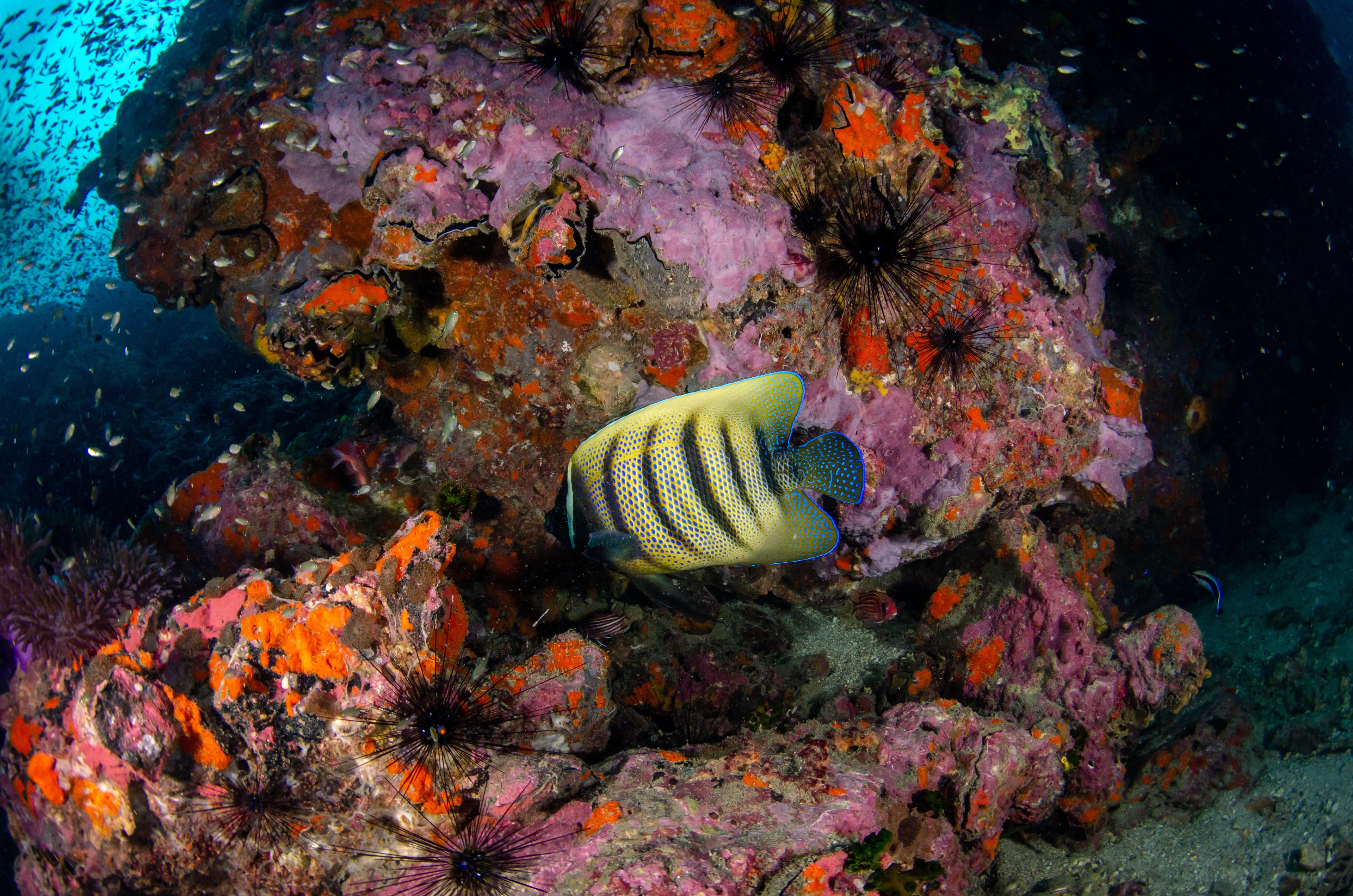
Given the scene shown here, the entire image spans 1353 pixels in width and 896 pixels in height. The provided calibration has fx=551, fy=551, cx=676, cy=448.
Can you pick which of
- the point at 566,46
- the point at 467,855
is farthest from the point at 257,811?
the point at 566,46

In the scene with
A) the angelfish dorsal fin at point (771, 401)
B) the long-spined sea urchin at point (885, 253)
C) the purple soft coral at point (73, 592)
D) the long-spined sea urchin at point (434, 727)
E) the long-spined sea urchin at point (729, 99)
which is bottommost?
the purple soft coral at point (73, 592)

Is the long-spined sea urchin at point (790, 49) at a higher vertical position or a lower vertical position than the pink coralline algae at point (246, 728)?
higher

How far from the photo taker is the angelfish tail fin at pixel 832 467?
1.98 meters

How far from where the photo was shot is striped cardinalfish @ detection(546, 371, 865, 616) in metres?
2.03

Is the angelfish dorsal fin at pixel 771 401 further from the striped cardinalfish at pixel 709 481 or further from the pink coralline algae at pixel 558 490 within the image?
the pink coralline algae at pixel 558 490

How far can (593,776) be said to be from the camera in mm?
2369

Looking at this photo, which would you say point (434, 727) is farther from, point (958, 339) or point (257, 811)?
point (958, 339)

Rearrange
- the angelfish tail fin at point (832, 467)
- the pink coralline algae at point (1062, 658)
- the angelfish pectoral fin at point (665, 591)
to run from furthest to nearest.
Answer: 1. the pink coralline algae at point (1062, 658)
2. the angelfish pectoral fin at point (665, 591)
3. the angelfish tail fin at point (832, 467)

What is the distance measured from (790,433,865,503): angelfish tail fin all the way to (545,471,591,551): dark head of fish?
0.83m

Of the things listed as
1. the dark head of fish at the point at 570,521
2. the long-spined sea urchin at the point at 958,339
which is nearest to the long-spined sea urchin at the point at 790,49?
the long-spined sea urchin at the point at 958,339

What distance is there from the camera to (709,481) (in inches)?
80.0

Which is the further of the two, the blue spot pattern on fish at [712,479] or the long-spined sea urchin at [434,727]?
the long-spined sea urchin at [434,727]

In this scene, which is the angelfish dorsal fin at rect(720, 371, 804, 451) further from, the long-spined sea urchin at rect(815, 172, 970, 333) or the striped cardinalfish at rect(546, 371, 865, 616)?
the long-spined sea urchin at rect(815, 172, 970, 333)

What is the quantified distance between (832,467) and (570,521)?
100 cm
